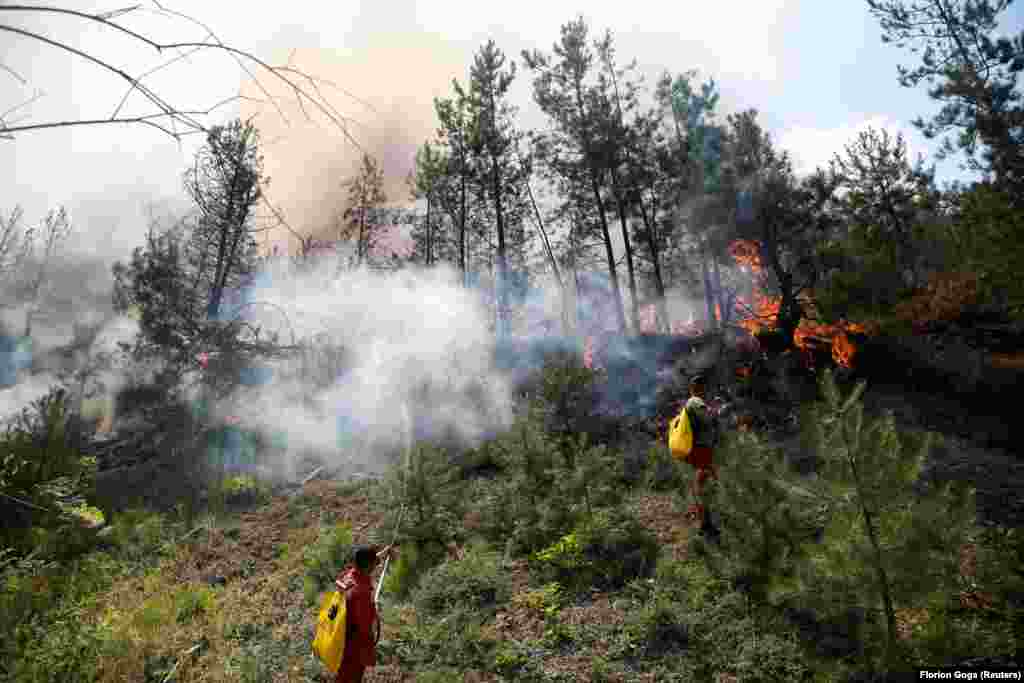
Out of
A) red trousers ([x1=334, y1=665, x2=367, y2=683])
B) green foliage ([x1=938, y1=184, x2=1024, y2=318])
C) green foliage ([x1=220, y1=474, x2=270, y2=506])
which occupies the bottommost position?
red trousers ([x1=334, y1=665, x2=367, y2=683])

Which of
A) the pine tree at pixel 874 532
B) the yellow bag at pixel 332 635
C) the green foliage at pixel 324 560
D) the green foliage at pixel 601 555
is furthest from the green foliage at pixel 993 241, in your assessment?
the green foliage at pixel 324 560

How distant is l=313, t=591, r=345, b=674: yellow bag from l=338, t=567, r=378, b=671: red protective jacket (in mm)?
57

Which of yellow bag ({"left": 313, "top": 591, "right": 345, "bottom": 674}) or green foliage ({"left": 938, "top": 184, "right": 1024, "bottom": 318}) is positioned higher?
green foliage ({"left": 938, "top": 184, "right": 1024, "bottom": 318})

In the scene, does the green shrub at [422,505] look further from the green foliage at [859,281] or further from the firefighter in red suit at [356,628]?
the green foliage at [859,281]

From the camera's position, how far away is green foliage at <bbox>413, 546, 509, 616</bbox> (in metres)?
6.48

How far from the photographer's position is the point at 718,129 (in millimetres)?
26984

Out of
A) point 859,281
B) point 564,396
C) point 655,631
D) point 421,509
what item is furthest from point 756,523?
point 859,281

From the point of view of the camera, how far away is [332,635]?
4.21 meters

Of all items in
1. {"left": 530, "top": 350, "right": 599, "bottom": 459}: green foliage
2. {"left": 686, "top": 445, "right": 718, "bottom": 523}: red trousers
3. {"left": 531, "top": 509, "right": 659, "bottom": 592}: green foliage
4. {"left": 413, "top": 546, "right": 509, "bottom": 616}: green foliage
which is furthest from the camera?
{"left": 530, "top": 350, "right": 599, "bottom": 459}: green foliage

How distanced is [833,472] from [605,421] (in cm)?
961

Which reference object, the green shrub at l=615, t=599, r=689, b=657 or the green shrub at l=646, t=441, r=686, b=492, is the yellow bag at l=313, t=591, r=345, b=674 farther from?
the green shrub at l=646, t=441, r=686, b=492

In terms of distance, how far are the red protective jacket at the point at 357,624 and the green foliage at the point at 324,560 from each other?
355 cm

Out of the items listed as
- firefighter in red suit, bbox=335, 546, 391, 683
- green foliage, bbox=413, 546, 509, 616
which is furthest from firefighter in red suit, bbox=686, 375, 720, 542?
firefighter in red suit, bbox=335, 546, 391, 683

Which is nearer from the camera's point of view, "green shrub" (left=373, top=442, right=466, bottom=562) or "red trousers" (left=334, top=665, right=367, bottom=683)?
"red trousers" (left=334, top=665, right=367, bottom=683)
